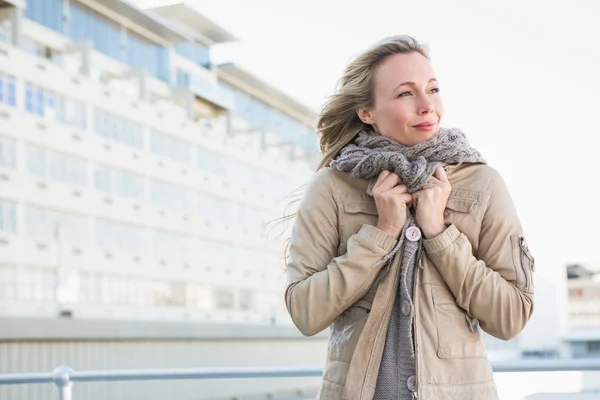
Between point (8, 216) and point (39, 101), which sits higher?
point (39, 101)

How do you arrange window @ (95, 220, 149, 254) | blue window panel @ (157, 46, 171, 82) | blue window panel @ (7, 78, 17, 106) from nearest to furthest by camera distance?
1. blue window panel @ (7, 78, 17, 106)
2. window @ (95, 220, 149, 254)
3. blue window panel @ (157, 46, 171, 82)

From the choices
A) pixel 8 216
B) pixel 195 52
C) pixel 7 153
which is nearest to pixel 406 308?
pixel 8 216

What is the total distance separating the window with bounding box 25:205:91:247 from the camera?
27.5m

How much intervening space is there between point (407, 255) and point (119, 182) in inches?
1283

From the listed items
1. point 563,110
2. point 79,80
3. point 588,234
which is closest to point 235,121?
point 79,80

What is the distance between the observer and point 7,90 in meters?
26.9

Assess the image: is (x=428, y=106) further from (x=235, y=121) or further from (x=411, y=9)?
(x=411, y=9)

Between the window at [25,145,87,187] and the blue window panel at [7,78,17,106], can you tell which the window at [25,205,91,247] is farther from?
the blue window panel at [7,78,17,106]

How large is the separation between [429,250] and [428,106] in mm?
224

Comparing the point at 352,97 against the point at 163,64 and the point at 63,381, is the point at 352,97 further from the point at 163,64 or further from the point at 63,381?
the point at 163,64

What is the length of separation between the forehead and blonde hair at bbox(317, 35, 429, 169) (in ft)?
0.04

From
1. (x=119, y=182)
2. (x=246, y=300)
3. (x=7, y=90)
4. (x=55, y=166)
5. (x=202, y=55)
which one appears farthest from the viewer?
(x=202, y=55)

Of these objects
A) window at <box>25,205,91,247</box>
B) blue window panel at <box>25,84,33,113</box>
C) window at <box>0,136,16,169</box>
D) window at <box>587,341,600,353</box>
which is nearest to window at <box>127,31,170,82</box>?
blue window panel at <box>25,84,33,113</box>

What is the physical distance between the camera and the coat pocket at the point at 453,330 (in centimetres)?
123
